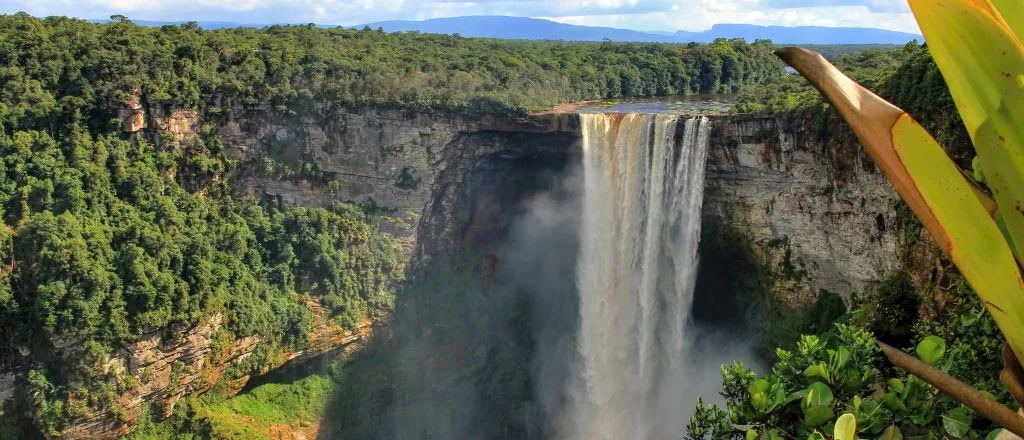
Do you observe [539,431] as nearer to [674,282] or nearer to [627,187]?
[674,282]

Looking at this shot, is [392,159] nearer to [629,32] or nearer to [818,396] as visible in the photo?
[818,396]

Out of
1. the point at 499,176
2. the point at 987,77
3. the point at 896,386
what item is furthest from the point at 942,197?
the point at 499,176

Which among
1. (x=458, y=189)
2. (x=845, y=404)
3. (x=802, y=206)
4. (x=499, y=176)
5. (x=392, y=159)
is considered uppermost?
(x=845, y=404)

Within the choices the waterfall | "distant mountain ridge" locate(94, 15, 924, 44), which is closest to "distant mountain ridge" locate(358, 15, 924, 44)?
"distant mountain ridge" locate(94, 15, 924, 44)

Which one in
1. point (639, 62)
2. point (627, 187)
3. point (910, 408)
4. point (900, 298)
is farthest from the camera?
point (639, 62)

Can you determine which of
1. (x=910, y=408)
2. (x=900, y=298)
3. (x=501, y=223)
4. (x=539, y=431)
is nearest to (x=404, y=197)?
(x=501, y=223)

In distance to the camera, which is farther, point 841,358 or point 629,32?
point 629,32

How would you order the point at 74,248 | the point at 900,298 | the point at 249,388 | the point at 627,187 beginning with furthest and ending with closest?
the point at 249,388 < the point at 627,187 < the point at 74,248 < the point at 900,298
